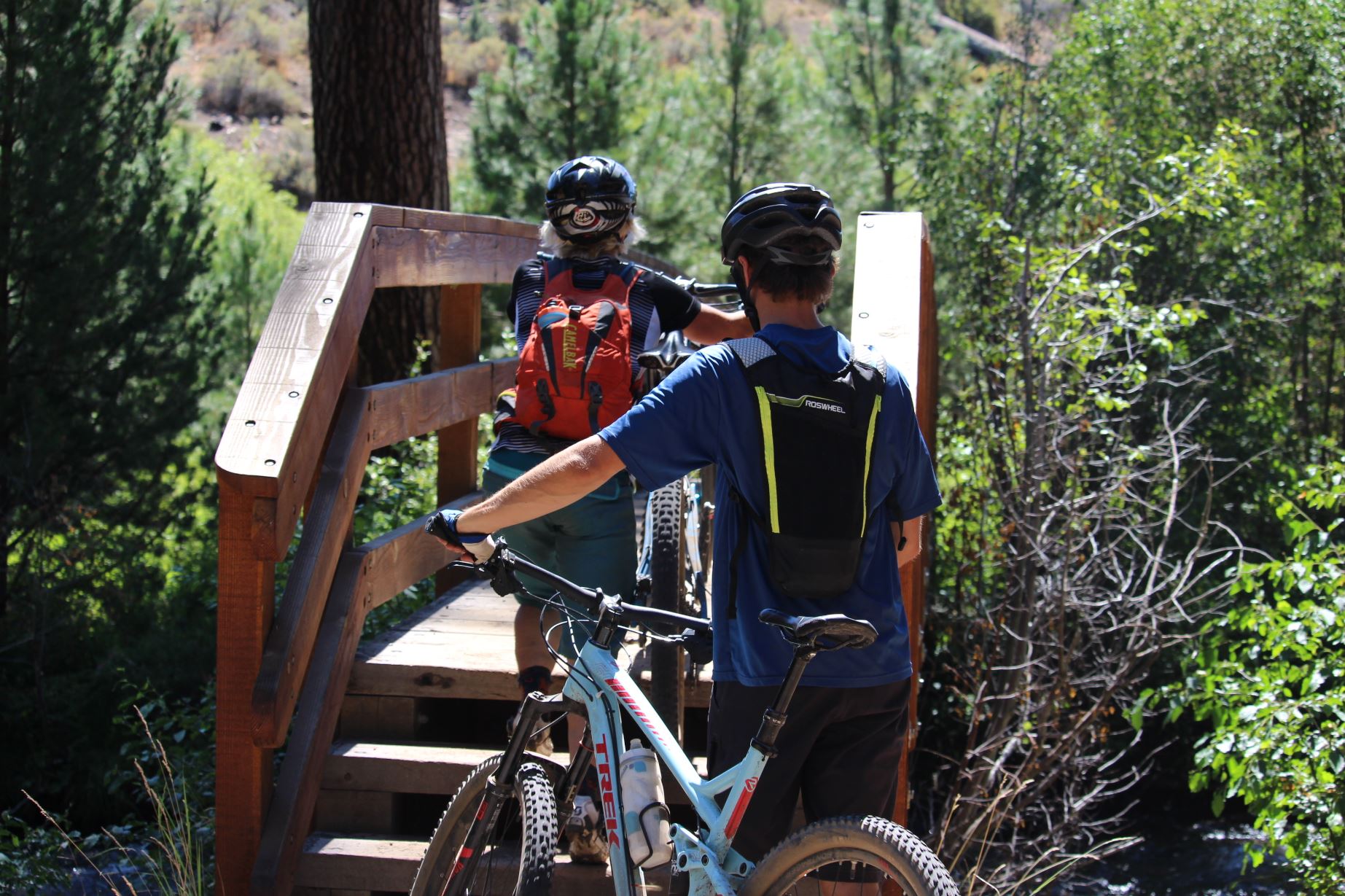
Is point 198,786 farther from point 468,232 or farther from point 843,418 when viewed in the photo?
point 843,418

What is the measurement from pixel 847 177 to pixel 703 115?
240cm

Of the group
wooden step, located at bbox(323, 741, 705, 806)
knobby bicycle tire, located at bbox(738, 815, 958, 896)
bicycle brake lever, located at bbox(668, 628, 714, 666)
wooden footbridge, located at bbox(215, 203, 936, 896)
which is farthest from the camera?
wooden step, located at bbox(323, 741, 705, 806)

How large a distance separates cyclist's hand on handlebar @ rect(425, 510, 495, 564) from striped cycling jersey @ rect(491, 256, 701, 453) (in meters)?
0.73

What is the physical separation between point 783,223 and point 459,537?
0.87m

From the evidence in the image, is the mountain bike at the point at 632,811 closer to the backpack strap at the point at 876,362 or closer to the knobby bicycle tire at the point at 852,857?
the knobby bicycle tire at the point at 852,857

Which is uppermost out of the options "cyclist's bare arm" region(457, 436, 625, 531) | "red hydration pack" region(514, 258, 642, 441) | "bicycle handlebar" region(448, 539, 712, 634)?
"red hydration pack" region(514, 258, 642, 441)

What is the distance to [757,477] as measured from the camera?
2473mm

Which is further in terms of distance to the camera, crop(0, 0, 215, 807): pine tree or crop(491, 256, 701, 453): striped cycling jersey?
crop(0, 0, 215, 807): pine tree

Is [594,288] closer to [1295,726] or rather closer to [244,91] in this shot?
[1295,726]

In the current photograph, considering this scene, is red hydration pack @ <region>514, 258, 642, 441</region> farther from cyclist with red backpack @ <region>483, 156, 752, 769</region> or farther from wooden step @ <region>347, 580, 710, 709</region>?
wooden step @ <region>347, 580, 710, 709</region>

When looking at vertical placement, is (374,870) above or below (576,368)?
below

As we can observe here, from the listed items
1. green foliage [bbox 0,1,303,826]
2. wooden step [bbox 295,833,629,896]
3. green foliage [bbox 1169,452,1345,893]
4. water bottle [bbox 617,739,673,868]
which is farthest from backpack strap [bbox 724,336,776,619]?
green foliage [bbox 0,1,303,826]

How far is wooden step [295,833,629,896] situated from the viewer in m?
3.43

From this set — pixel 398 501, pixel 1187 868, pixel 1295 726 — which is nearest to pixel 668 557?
pixel 1295 726
